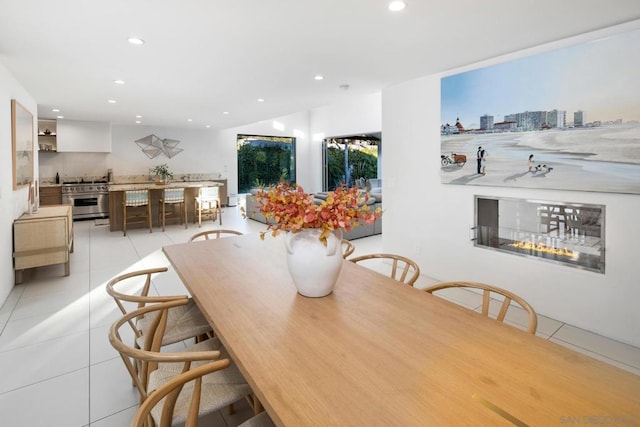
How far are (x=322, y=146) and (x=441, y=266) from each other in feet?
25.4

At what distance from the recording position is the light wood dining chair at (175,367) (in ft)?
4.14

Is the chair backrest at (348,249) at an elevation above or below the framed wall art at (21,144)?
below

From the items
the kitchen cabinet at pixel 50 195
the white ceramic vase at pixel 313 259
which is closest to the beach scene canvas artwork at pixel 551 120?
the white ceramic vase at pixel 313 259

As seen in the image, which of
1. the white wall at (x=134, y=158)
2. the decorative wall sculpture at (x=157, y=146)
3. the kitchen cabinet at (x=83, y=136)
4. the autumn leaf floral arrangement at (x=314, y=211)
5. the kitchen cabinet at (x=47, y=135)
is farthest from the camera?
the decorative wall sculpture at (x=157, y=146)

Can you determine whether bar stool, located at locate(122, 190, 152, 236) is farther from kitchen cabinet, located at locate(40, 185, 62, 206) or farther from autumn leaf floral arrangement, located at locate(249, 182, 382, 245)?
autumn leaf floral arrangement, located at locate(249, 182, 382, 245)

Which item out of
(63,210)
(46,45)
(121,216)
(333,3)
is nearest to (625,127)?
(333,3)

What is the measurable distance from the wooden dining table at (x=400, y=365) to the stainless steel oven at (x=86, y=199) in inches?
326

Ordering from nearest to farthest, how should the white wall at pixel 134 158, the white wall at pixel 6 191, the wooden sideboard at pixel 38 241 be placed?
the white wall at pixel 6 191 → the wooden sideboard at pixel 38 241 → the white wall at pixel 134 158

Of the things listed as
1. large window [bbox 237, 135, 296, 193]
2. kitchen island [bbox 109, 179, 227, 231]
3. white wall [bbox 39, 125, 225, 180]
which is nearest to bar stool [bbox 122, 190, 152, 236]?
kitchen island [bbox 109, 179, 227, 231]

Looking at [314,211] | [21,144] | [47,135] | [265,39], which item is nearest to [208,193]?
[21,144]

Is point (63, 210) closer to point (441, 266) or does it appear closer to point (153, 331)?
point (153, 331)

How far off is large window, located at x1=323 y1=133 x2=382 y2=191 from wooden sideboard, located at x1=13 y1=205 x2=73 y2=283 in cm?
720

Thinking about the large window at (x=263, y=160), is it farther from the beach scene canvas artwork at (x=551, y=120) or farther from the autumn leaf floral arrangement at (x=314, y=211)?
the autumn leaf floral arrangement at (x=314, y=211)

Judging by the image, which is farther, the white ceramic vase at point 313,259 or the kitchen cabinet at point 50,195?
the kitchen cabinet at point 50,195
